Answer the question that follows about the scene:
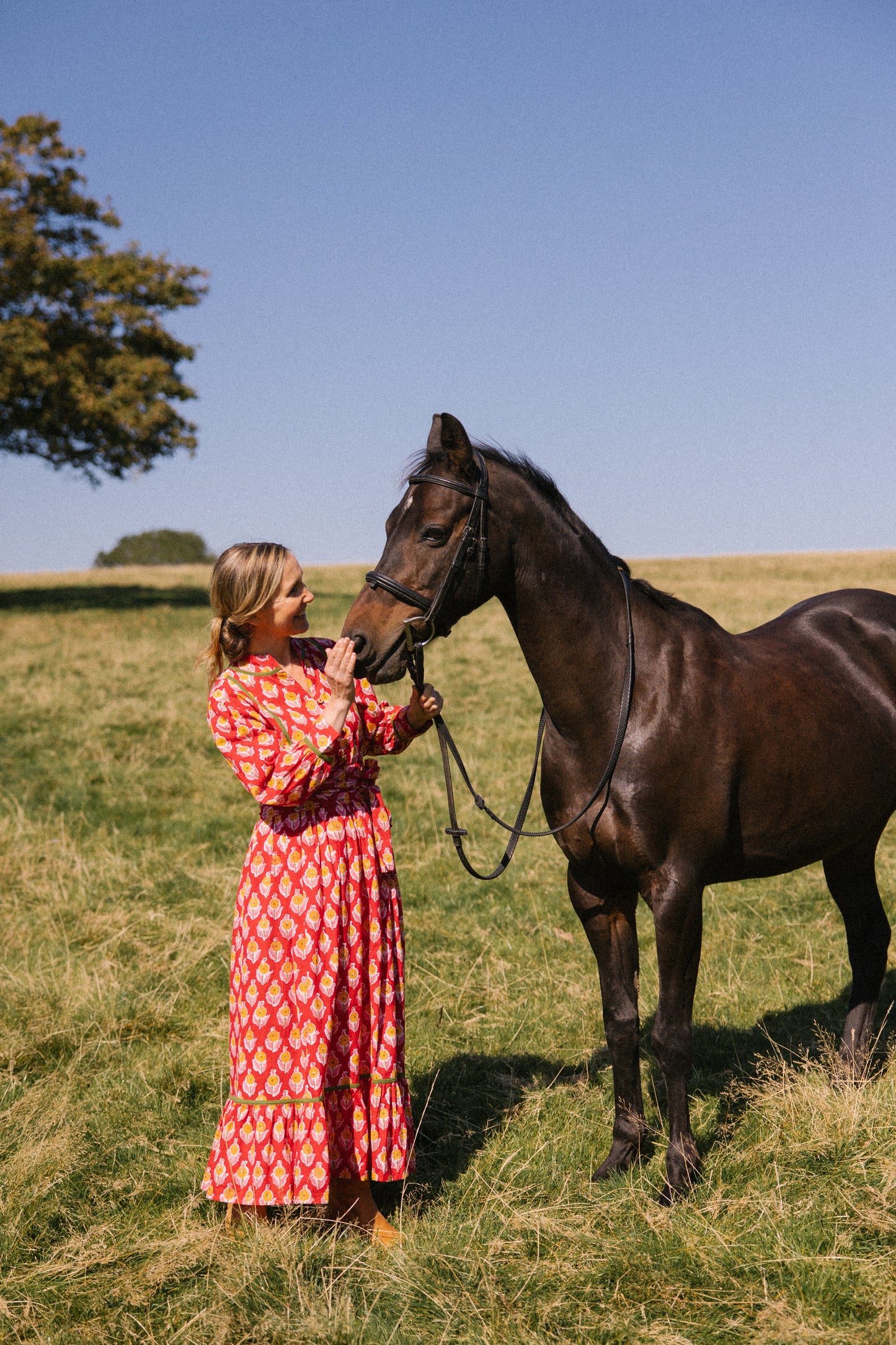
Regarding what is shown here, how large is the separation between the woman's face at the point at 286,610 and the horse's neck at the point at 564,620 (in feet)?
2.31

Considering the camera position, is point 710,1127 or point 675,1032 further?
point 710,1127

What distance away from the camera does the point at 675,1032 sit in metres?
3.52

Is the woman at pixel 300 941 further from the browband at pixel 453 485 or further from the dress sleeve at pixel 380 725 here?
the browband at pixel 453 485

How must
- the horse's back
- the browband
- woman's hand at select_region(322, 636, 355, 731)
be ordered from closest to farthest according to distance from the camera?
1. woman's hand at select_region(322, 636, 355, 731)
2. the browband
3. the horse's back

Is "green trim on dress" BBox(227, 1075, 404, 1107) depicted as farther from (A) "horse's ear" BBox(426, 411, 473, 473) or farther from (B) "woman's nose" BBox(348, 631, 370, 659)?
(A) "horse's ear" BBox(426, 411, 473, 473)

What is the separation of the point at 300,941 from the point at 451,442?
170 centimetres

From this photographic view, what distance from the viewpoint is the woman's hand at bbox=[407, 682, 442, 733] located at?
11.9 feet

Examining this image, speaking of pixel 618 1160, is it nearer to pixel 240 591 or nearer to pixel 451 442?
→ pixel 240 591

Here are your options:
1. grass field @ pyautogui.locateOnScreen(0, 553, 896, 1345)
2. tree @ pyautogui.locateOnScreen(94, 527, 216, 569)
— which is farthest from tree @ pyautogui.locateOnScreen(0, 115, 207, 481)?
tree @ pyautogui.locateOnScreen(94, 527, 216, 569)

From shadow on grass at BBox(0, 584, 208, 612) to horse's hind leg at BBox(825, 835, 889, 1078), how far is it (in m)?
21.3

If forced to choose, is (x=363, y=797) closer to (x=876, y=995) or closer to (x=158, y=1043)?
(x=158, y=1043)

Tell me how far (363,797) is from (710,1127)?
6.46 ft

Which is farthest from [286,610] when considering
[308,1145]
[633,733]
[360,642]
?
[308,1145]

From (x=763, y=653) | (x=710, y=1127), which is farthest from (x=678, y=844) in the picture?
(x=710, y=1127)
